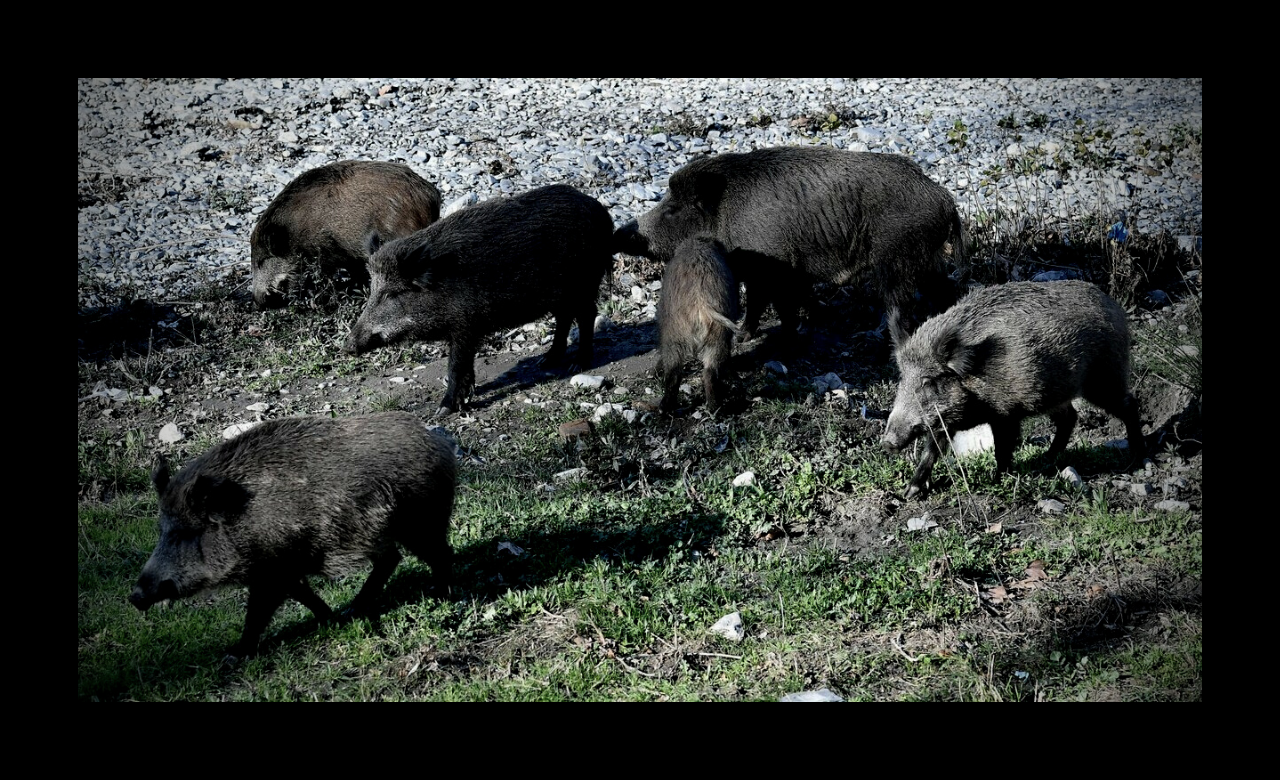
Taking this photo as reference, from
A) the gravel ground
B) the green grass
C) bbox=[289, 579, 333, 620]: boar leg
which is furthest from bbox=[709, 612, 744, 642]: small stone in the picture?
the gravel ground

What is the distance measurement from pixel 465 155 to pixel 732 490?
6.29 metres

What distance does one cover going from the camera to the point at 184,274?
31.5 ft

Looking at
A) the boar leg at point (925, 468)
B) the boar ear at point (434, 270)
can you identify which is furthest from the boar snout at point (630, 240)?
the boar leg at point (925, 468)

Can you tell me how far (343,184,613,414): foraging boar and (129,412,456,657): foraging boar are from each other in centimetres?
255

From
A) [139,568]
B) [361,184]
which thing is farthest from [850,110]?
[139,568]

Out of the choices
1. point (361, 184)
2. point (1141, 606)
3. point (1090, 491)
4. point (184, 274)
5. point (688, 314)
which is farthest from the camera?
point (184, 274)

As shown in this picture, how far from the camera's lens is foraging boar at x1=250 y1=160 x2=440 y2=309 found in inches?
351

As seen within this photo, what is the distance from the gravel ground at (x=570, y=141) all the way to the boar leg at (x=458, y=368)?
2.63 meters

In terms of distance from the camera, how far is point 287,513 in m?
4.75

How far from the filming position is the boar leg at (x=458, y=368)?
7418mm

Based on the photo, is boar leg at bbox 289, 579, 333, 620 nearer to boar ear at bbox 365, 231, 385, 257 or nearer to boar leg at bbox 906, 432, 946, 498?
boar leg at bbox 906, 432, 946, 498

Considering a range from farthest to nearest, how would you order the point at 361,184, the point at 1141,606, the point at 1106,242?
1. the point at 361,184
2. the point at 1106,242
3. the point at 1141,606

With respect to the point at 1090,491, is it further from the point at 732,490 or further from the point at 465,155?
the point at 465,155
